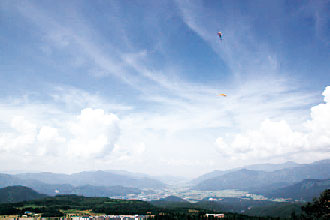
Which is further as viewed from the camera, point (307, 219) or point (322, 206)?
point (307, 219)

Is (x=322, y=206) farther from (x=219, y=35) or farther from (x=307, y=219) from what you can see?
(x=219, y=35)

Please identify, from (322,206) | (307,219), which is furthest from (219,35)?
(307,219)

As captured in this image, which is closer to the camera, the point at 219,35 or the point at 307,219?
the point at 219,35

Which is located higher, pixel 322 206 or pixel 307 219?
pixel 322 206

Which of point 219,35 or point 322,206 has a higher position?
point 219,35

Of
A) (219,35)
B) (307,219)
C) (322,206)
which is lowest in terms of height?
(307,219)

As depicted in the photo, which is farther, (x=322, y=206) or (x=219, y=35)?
(x=322, y=206)

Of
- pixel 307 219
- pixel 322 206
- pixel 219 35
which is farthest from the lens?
pixel 307 219

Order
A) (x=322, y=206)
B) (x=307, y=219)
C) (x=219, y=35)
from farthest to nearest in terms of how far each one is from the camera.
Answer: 1. (x=307, y=219)
2. (x=322, y=206)
3. (x=219, y=35)
